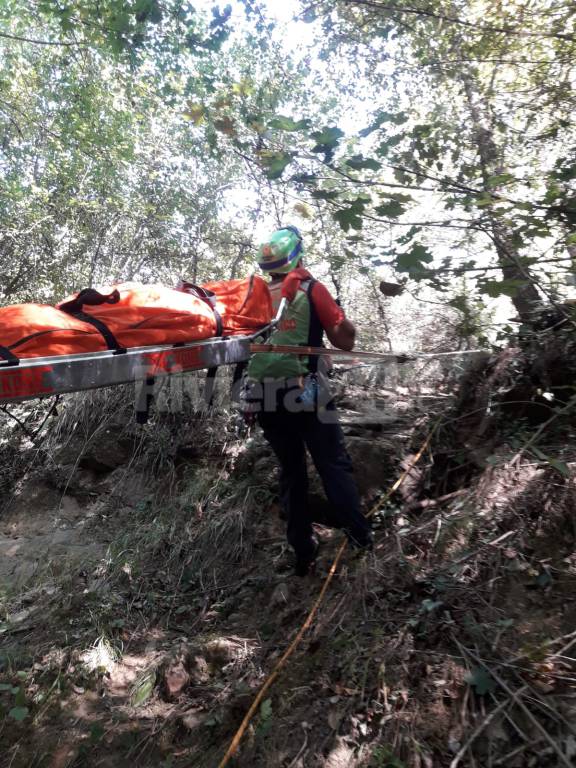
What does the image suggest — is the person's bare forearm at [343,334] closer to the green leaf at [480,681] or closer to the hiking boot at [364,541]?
the hiking boot at [364,541]

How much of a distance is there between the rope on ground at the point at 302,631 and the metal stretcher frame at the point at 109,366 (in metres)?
1.42

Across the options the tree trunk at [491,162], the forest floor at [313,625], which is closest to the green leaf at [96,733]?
the forest floor at [313,625]

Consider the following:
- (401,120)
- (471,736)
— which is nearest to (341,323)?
(401,120)

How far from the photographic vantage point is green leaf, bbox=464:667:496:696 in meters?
1.87

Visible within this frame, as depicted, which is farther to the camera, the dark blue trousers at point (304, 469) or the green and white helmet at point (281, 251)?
the green and white helmet at point (281, 251)

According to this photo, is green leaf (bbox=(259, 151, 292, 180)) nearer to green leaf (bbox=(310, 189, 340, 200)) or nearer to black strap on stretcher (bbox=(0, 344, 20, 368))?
green leaf (bbox=(310, 189, 340, 200))

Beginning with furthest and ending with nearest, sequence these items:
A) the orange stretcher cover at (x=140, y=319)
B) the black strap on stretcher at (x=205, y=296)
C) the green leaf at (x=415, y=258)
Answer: the black strap on stretcher at (x=205, y=296) → the green leaf at (x=415, y=258) → the orange stretcher cover at (x=140, y=319)

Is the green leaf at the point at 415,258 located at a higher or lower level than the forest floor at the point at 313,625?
higher

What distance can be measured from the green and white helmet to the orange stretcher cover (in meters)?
0.20

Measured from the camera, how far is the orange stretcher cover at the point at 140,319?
6.73 ft

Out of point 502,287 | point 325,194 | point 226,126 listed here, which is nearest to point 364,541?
point 502,287

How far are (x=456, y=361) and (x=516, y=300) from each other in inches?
26.6

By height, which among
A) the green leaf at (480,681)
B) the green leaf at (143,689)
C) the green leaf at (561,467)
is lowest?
the green leaf at (143,689)

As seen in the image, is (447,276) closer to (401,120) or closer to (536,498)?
(401,120)
